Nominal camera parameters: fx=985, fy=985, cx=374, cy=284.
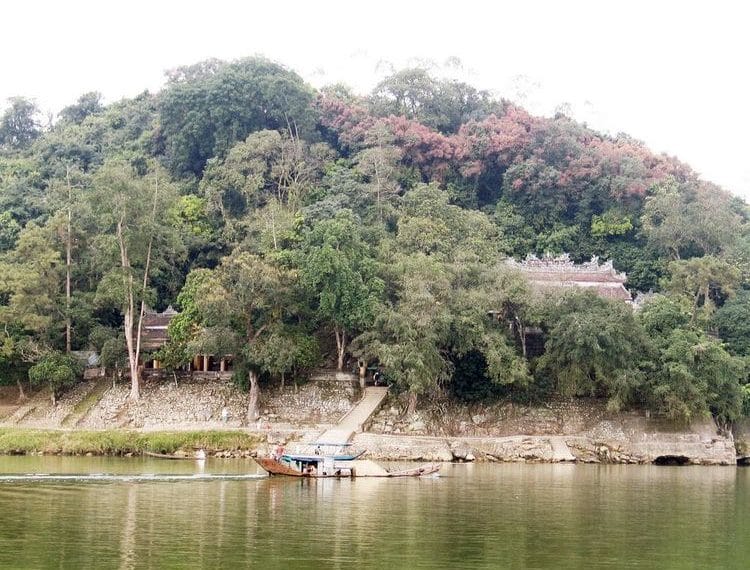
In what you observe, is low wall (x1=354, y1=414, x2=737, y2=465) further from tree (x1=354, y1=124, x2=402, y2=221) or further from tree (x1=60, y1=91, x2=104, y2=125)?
tree (x1=60, y1=91, x2=104, y2=125)

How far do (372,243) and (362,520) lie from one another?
108ft

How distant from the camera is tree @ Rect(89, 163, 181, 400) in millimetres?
54219

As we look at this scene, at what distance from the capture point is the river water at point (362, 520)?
2241 cm

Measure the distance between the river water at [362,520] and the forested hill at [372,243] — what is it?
33.4 ft

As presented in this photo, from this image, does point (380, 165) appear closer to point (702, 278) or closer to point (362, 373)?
point (362, 373)

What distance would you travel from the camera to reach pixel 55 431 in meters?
50.4

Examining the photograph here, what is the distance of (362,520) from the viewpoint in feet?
91.4

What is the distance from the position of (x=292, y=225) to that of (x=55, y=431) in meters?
18.6

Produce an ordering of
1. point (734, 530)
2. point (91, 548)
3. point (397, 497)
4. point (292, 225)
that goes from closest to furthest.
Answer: point (91, 548) < point (734, 530) < point (397, 497) < point (292, 225)

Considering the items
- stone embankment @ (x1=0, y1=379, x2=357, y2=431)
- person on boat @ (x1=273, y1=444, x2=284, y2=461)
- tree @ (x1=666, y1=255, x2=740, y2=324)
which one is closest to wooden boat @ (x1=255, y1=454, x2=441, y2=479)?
person on boat @ (x1=273, y1=444, x2=284, y2=461)

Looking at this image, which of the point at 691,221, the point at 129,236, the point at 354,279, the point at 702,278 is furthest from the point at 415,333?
the point at 691,221

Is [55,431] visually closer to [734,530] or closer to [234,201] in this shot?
[234,201]

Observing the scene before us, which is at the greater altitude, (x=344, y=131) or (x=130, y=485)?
(x=344, y=131)

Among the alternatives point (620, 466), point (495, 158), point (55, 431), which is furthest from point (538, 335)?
point (55, 431)
